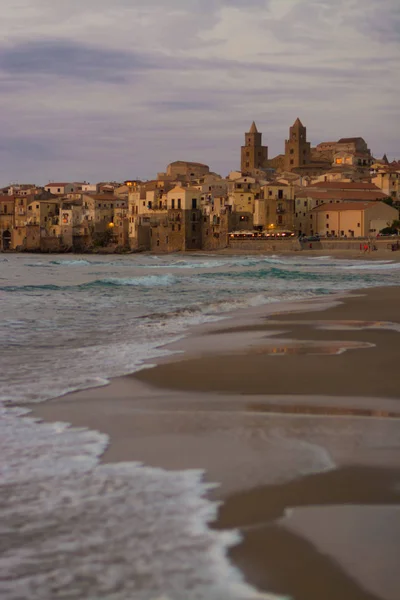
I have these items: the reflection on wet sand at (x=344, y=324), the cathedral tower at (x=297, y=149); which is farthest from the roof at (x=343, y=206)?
the reflection on wet sand at (x=344, y=324)

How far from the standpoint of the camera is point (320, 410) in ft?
21.1

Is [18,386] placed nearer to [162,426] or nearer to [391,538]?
[162,426]

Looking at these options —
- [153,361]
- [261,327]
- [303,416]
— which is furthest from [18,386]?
[261,327]

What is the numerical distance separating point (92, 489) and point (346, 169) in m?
126

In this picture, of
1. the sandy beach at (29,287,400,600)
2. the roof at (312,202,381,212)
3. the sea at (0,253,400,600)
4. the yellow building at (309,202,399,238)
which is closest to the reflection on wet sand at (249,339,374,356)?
the sandy beach at (29,287,400,600)

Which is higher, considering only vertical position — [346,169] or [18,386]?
[346,169]

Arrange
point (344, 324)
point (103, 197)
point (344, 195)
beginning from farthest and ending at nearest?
point (103, 197), point (344, 195), point (344, 324)

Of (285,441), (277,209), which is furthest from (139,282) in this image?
(277,209)

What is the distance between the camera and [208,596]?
10.2ft

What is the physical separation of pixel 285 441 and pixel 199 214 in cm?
8650

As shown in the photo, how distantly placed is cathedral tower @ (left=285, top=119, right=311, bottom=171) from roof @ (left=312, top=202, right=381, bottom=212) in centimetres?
6076

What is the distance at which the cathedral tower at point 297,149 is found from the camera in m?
148

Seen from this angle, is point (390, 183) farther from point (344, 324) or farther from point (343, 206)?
point (344, 324)

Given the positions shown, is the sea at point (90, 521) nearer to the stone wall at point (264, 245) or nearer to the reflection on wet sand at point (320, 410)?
the reflection on wet sand at point (320, 410)
